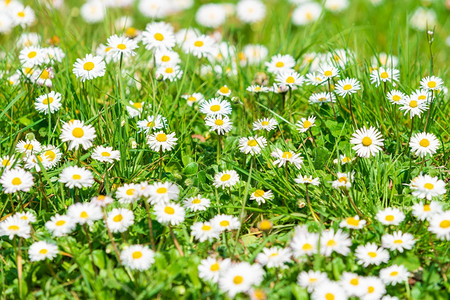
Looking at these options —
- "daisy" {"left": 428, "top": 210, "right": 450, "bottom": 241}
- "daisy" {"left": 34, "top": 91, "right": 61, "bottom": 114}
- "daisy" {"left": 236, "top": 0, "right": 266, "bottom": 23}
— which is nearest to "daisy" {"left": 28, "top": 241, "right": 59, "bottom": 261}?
"daisy" {"left": 34, "top": 91, "right": 61, "bottom": 114}

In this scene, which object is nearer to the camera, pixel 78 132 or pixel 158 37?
pixel 78 132

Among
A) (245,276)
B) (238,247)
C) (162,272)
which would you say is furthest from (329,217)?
(162,272)

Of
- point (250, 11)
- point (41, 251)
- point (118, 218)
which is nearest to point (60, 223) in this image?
point (41, 251)

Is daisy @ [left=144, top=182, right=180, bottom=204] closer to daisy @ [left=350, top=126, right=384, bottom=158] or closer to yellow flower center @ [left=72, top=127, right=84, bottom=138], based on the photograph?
yellow flower center @ [left=72, top=127, right=84, bottom=138]

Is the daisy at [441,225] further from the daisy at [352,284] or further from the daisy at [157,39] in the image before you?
the daisy at [157,39]

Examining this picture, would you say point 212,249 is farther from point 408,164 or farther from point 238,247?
point 408,164

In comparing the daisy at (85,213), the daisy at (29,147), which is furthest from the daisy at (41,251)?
the daisy at (29,147)

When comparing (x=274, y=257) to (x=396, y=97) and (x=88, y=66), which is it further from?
(x=88, y=66)
